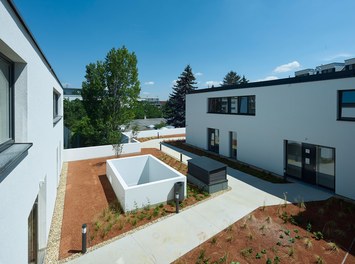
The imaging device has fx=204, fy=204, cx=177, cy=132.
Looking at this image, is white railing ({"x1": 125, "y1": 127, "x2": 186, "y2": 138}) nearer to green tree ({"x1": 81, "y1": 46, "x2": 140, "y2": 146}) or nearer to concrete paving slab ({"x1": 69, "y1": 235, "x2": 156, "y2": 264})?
green tree ({"x1": 81, "y1": 46, "x2": 140, "y2": 146})

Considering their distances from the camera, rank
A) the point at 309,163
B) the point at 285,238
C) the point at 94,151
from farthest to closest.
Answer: the point at 94,151, the point at 309,163, the point at 285,238

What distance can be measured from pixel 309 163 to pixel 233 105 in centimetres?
724

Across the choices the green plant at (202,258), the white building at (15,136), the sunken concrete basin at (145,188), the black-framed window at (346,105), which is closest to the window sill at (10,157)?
the white building at (15,136)

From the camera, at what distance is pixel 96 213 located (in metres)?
8.62

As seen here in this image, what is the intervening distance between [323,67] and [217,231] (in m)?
18.9

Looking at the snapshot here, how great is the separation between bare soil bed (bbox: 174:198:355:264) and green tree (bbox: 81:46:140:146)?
14056mm

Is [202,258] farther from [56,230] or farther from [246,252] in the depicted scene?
[56,230]

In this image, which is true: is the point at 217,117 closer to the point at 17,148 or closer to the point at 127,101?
the point at 127,101

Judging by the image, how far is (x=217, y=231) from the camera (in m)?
7.35

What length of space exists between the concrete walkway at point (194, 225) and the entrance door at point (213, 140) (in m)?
7.34

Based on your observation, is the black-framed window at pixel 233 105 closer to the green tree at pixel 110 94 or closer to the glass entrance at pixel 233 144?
the glass entrance at pixel 233 144

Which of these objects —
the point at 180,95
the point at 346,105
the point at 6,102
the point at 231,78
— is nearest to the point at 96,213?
the point at 6,102

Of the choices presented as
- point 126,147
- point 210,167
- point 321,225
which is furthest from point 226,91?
point 321,225

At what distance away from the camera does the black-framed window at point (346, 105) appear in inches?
380
